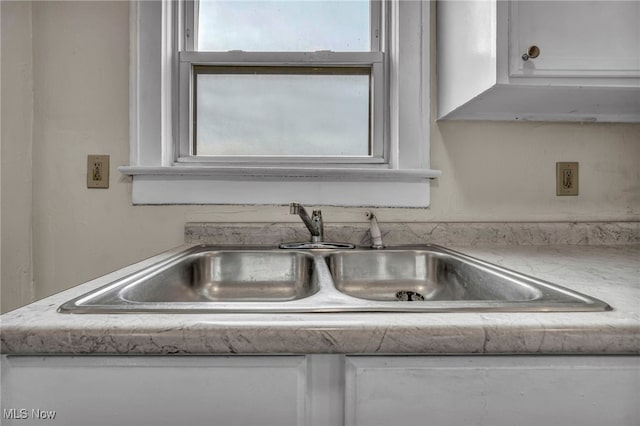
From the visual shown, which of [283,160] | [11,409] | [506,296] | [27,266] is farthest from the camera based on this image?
[283,160]

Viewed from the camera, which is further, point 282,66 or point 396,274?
point 282,66

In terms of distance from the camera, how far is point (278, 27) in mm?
1419

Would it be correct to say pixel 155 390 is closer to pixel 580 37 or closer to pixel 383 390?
pixel 383 390

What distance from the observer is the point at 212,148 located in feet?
4.66

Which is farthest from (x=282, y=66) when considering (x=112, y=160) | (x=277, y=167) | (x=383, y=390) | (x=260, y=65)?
(x=383, y=390)

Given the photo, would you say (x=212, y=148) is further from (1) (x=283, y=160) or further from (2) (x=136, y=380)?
(2) (x=136, y=380)

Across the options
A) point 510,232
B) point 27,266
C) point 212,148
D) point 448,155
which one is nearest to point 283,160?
point 212,148

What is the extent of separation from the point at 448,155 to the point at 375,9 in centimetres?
65

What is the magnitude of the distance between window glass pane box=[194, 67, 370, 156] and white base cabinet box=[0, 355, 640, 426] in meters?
1.02

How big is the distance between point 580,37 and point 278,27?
1.00 m

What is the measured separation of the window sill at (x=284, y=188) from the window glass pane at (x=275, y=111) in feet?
0.55

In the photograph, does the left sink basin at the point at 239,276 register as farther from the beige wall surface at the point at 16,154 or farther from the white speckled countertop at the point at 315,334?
the beige wall surface at the point at 16,154

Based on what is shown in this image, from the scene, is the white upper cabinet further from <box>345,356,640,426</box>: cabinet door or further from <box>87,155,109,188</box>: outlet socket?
<box>87,155,109,188</box>: outlet socket

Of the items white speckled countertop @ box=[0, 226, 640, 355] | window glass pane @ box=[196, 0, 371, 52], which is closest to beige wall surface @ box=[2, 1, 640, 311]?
window glass pane @ box=[196, 0, 371, 52]
